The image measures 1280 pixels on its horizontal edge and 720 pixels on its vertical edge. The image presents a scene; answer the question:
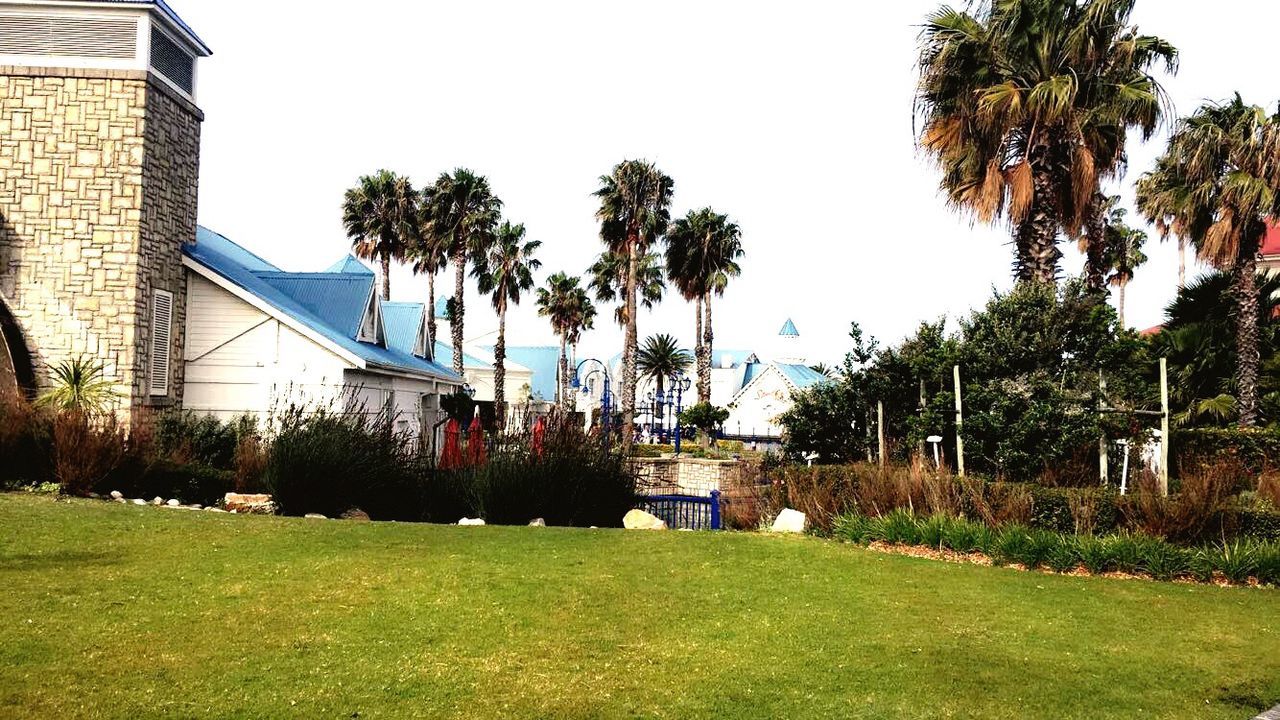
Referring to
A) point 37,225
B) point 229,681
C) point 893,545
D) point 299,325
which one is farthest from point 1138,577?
point 37,225

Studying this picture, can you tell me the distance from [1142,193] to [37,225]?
3339 centimetres

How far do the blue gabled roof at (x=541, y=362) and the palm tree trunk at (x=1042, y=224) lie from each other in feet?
223

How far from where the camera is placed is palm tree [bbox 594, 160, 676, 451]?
154 ft

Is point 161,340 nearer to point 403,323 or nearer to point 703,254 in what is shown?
point 403,323

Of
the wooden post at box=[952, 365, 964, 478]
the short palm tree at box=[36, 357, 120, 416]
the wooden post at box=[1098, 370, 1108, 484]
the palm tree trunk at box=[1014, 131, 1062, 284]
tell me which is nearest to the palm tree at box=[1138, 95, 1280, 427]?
the palm tree trunk at box=[1014, 131, 1062, 284]

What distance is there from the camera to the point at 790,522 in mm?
14625

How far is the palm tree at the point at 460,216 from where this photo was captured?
1916 inches

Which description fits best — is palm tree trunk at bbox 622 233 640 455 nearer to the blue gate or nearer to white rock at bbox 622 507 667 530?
the blue gate

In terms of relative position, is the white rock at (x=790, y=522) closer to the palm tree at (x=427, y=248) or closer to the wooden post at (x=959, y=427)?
the wooden post at (x=959, y=427)

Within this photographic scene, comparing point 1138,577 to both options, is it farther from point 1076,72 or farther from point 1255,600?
point 1076,72

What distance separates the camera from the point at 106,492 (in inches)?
619

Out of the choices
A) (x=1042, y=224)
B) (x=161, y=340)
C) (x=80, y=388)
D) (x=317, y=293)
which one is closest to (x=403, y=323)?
(x=317, y=293)

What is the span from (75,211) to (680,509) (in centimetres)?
1360

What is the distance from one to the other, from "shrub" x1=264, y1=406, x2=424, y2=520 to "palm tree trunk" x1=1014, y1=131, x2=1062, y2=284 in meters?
11.5
